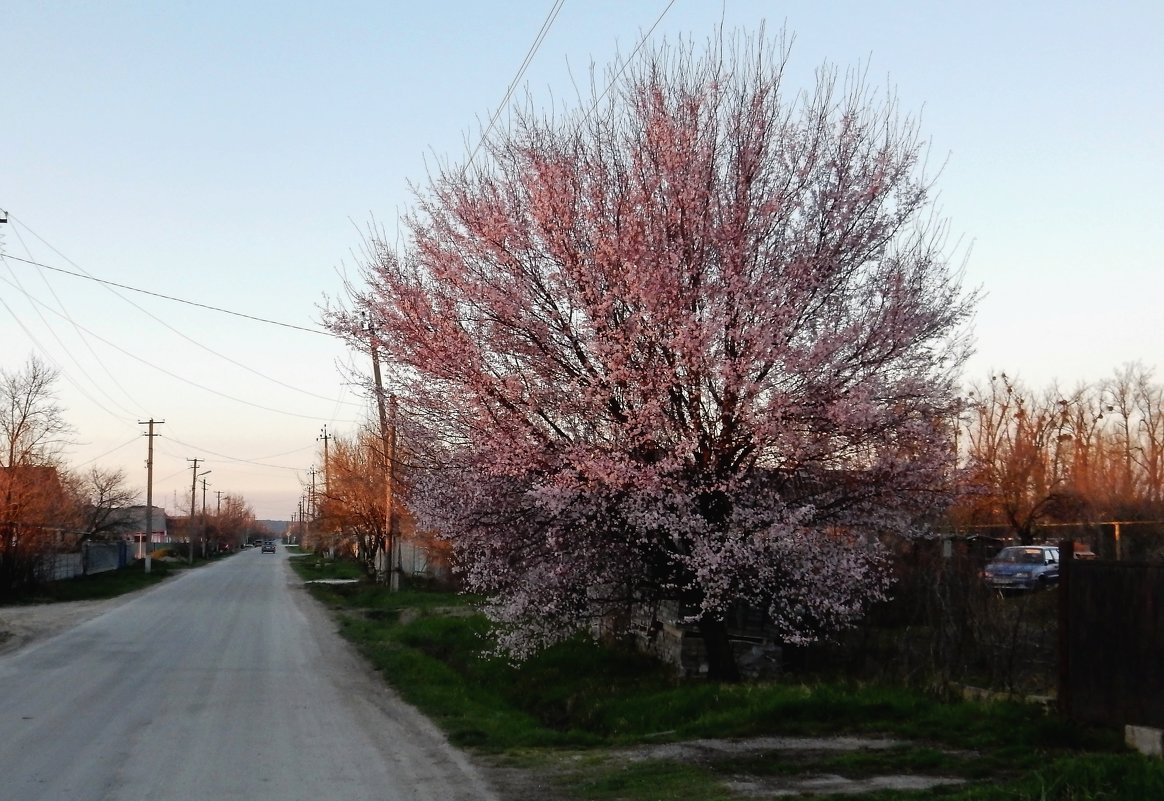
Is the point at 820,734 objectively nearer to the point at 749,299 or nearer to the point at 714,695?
the point at 714,695

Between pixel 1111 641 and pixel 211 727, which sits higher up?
pixel 1111 641

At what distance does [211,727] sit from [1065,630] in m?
9.01

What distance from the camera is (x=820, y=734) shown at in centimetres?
1073

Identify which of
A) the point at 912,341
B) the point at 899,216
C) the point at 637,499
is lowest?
the point at 637,499

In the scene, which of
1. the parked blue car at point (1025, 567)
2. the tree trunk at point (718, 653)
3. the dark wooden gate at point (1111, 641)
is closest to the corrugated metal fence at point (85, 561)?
the parked blue car at point (1025, 567)

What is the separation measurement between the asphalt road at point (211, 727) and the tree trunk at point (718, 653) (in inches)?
149

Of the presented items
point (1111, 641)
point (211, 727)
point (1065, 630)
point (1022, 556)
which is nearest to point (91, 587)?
point (1022, 556)

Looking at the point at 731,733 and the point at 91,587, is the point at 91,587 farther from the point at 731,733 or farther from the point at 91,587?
the point at 731,733

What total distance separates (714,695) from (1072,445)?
45341 millimetres

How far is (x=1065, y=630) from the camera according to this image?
996 centimetres

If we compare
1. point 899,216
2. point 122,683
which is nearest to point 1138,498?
point 899,216

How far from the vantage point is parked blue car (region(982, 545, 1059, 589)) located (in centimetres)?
2681

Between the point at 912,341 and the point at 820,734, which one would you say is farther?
the point at 912,341

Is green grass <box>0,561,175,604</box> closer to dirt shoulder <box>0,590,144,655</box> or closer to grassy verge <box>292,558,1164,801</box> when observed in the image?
dirt shoulder <box>0,590,144,655</box>
